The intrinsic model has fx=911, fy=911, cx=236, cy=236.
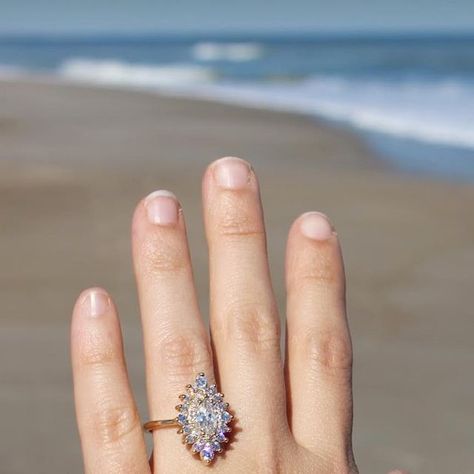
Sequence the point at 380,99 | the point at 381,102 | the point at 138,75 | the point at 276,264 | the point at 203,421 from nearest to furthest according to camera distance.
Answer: the point at 203,421, the point at 276,264, the point at 381,102, the point at 380,99, the point at 138,75

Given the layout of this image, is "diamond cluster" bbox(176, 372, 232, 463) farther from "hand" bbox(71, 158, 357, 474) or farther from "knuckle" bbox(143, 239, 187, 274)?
"knuckle" bbox(143, 239, 187, 274)

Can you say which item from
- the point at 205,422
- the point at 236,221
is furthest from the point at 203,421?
the point at 236,221

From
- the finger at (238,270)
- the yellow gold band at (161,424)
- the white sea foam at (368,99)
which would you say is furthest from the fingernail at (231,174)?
the white sea foam at (368,99)

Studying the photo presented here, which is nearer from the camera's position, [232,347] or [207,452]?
[207,452]

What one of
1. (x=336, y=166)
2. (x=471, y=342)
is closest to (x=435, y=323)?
(x=471, y=342)

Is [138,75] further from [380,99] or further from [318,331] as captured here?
[318,331]
